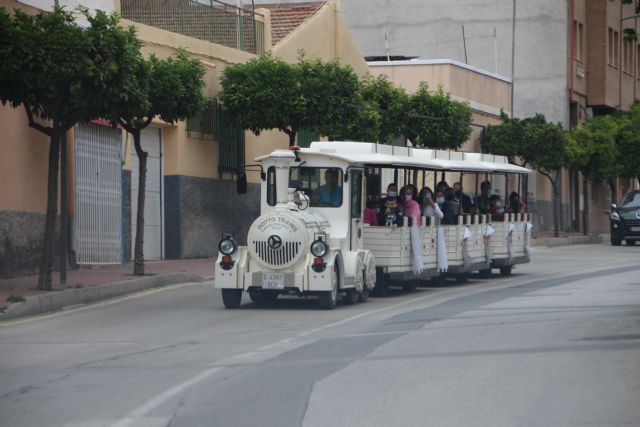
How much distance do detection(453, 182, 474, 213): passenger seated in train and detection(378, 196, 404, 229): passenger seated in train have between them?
3891 millimetres

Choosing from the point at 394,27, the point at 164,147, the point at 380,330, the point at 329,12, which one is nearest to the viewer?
the point at 380,330

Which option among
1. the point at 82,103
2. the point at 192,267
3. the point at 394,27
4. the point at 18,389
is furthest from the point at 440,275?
the point at 394,27

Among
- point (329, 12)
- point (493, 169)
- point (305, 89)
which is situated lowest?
point (493, 169)

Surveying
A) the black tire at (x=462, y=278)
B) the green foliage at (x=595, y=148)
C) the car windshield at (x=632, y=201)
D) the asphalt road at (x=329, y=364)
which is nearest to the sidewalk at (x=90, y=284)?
the asphalt road at (x=329, y=364)

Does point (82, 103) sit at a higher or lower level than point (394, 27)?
lower

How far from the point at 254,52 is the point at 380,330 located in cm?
2039

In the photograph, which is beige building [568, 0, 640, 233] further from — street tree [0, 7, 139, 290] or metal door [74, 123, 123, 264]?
street tree [0, 7, 139, 290]

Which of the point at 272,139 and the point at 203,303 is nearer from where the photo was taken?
the point at 203,303

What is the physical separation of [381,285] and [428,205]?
2.86m

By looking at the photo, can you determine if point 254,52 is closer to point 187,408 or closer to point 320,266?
point 320,266

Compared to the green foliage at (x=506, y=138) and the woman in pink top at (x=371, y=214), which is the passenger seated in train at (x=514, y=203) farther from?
the green foliage at (x=506, y=138)

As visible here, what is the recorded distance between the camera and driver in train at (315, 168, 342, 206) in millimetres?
20625

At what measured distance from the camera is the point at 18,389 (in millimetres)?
11680

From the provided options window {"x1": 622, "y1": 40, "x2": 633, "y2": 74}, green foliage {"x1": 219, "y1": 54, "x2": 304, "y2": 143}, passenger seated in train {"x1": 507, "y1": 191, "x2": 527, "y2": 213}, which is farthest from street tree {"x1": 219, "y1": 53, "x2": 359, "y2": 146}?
window {"x1": 622, "y1": 40, "x2": 633, "y2": 74}
